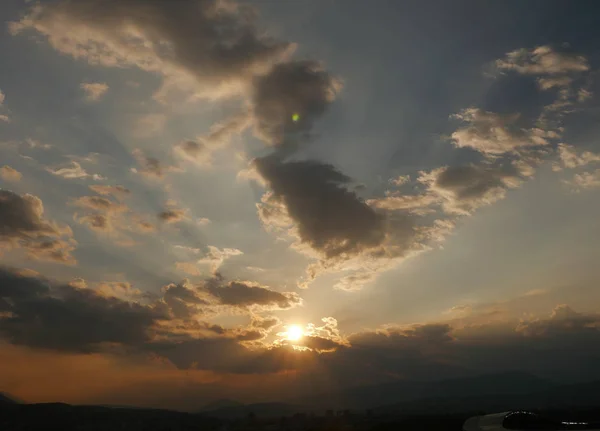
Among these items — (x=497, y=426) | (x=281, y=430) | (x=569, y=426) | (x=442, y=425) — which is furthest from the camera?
(x=281, y=430)

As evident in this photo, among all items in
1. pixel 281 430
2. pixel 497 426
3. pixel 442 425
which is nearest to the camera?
pixel 497 426

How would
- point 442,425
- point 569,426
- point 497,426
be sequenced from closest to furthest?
point 569,426 < point 497,426 < point 442,425

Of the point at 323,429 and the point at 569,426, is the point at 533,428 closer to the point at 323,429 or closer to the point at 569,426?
the point at 569,426

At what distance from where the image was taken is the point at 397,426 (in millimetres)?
176375

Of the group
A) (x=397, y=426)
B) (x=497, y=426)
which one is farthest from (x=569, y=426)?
(x=397, y=426)

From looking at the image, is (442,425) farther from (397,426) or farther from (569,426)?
(569,426)

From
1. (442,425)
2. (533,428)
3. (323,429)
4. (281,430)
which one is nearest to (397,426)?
(442,425)

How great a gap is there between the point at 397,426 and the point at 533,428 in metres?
67.3

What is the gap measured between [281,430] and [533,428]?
112310mm

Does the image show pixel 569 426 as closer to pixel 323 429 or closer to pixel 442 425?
pixel 442 425

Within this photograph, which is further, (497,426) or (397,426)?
(397,426)

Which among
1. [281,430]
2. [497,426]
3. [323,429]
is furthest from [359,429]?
[497,426]

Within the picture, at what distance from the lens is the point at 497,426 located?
425 feet

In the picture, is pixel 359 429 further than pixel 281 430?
No
